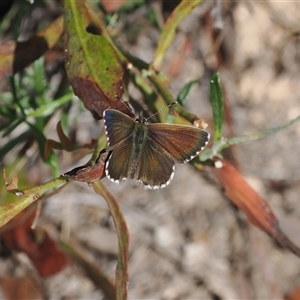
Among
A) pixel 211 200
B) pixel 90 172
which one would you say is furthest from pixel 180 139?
pixel 211 200

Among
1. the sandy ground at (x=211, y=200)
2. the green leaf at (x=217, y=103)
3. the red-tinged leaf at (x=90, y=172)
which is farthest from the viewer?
the sandy ground at (x=211, y=200)

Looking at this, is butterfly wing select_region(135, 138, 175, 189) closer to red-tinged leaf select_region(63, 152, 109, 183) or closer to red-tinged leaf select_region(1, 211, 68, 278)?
red-tinged leaf select_region(63, 152, 109, 183)

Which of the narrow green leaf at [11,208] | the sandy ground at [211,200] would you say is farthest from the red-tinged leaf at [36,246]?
the narrow green leaf at [11,208]


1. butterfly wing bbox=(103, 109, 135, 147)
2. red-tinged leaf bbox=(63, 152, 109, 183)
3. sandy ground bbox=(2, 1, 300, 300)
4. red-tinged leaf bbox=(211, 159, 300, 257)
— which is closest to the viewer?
red-tinged leaf bbox=(63, 152, 109, 183)

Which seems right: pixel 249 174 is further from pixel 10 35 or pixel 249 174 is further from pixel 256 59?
pixel 10 35

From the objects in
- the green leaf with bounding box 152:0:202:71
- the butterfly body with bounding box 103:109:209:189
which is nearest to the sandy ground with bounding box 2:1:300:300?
the green leaf with bounding box 152:0:202:71

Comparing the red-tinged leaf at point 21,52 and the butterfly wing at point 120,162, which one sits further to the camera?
the red-tinged leaf at point 21,52

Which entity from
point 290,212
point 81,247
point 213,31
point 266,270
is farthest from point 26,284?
point 213,31

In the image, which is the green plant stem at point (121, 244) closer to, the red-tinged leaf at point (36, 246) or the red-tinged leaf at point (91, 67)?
the red-tinged leaf at point (91, 67)
